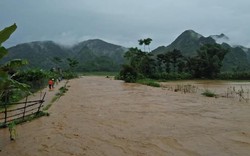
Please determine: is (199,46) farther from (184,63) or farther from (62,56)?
(62,56)

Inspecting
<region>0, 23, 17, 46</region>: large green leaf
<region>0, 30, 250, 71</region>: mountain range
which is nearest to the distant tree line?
<region>0, 30, 250, 71</region>: mountain range

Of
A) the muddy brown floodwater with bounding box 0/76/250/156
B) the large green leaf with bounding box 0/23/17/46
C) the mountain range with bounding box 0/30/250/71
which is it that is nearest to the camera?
the large green leaf with bounding box 0/23/17/46

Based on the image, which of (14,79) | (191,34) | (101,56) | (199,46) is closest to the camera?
(14,79)

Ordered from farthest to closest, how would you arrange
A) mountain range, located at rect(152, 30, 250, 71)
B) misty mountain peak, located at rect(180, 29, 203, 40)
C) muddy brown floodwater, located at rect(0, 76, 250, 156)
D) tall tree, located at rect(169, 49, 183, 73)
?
misty mountain peak, located at rect(180, 29, 203, 40) → mountain range, located at rect(152, 30, 250, 71) → tall tree, located at rect(169, 49, 183, 73) → muddy brown floodwater, located at rect(0, 76, 250, 156)

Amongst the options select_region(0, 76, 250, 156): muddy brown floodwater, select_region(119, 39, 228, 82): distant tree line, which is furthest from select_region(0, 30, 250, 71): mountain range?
select_region(0, 76, 250, 156): muddy brown floodwater

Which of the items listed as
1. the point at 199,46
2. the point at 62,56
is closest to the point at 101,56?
the point at 62,56

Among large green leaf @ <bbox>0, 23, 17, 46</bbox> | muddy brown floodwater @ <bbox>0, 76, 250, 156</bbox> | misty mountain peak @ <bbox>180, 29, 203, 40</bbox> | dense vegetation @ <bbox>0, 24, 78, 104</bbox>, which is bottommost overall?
muddy brown floodwater @ <bbox>0, 76, 250, 156</bbox>

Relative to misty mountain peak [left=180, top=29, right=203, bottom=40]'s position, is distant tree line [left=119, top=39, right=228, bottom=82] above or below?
below

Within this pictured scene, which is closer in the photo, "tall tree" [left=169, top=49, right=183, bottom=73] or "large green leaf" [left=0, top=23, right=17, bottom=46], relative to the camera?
"large green leaf" [left=0, top=23, right=17, bottom=46]

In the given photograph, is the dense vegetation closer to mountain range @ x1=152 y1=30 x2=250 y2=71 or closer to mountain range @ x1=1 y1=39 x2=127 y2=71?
mountain range @ x1=152 y1=30 x2=250 y2=71

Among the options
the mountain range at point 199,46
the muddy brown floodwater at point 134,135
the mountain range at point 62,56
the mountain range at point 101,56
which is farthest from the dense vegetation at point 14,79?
the mountain range at point 62,56

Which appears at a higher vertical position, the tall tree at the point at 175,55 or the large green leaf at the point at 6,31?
the tall tree at the point at 175,55

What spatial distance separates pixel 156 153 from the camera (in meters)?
7.57

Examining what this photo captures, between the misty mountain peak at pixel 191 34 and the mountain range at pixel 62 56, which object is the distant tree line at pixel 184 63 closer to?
the mountain range at pixel 62 56
